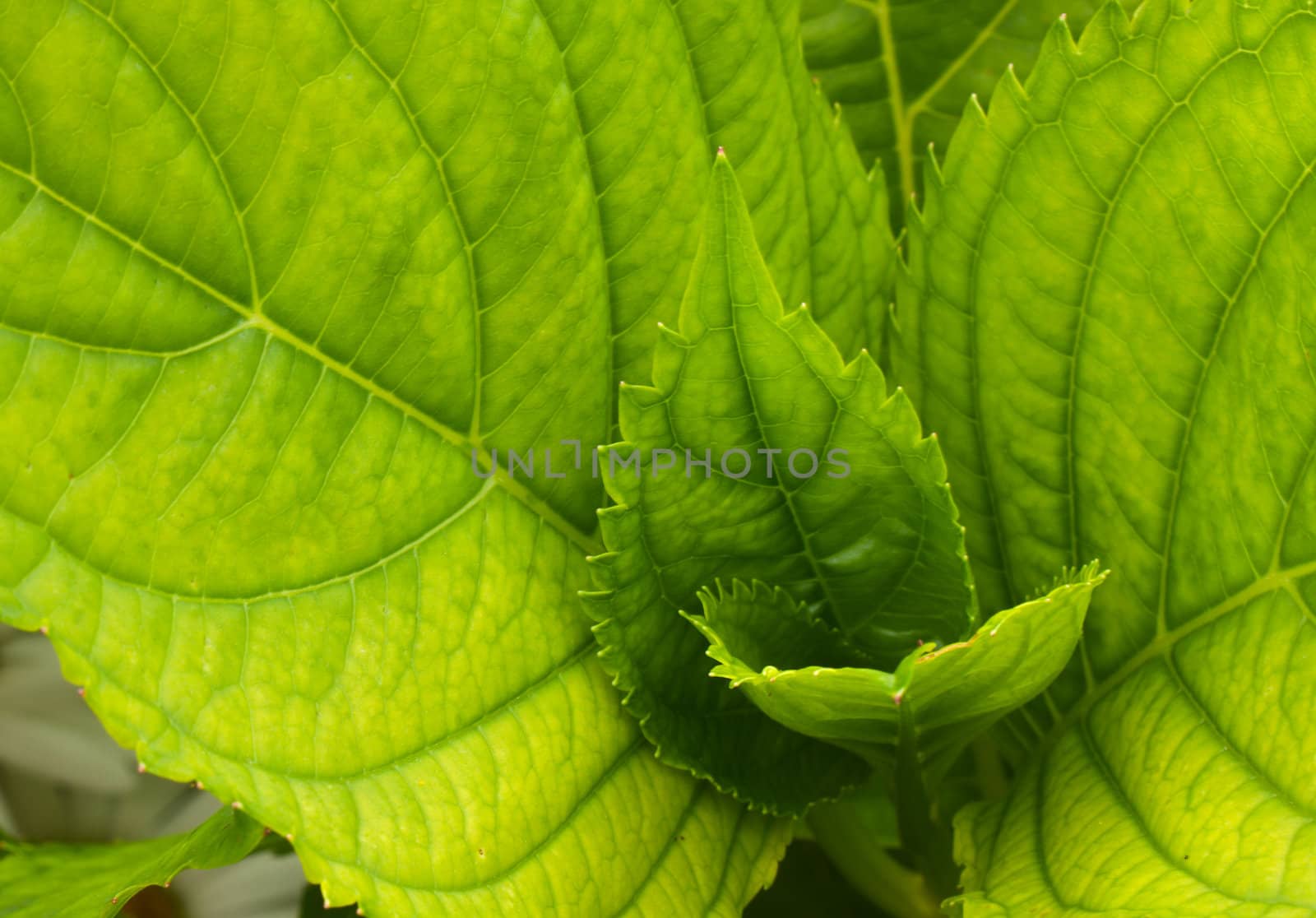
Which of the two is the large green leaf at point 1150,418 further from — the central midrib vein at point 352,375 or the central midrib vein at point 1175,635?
the central midrib vein at point 352,375

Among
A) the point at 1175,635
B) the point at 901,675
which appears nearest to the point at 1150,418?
the point at 1175,635

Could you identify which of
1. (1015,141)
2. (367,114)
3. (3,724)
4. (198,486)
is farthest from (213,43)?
(3,724)

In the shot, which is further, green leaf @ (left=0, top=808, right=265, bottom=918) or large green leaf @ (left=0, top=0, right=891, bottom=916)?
green leaf @ (left=0, top=808, right=265, bottom=918)

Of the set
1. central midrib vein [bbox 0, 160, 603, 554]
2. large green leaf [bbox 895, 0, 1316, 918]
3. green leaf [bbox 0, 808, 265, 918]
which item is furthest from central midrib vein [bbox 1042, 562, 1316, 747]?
green leaf [bbox 0, 808, 265, 918]

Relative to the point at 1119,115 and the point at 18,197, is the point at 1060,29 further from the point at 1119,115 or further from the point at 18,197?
the point at 18,197

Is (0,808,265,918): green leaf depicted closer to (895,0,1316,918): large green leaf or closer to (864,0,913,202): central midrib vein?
(895,0,1316,918): large green leaf

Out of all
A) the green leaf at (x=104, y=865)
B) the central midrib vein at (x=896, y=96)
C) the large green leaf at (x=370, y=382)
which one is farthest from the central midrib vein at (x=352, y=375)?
the central midrib vein at (x=896, y=96)
